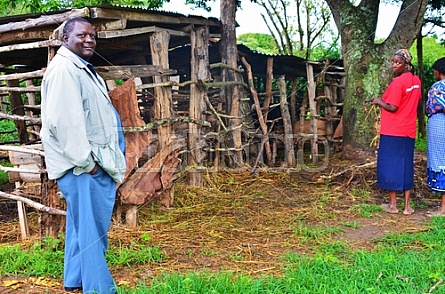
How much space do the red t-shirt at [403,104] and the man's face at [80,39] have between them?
339cm

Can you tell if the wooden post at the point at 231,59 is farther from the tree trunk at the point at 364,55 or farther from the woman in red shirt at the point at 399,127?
the woman in red shirt at the point at 399,127

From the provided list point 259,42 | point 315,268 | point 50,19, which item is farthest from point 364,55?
point 259,42

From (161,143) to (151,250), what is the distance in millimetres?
1662

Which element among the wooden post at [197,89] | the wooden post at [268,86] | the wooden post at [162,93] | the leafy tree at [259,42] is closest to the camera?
the wooden post at [162,93]

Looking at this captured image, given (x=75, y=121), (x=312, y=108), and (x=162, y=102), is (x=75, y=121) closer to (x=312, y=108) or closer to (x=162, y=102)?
(x=162, y=102)

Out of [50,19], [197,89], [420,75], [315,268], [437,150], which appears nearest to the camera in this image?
[315,268]

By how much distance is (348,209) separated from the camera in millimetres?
5348

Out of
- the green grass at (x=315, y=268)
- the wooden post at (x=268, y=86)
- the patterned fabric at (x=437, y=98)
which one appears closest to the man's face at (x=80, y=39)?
the green grass at (x=315, y=268)

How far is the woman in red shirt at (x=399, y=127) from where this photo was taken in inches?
188

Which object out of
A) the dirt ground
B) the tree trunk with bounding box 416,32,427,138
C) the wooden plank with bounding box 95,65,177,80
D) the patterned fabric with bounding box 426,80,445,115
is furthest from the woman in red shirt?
the tree trunk with bounding box 416,32,427,138

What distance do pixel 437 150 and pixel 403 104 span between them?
2.16 ft

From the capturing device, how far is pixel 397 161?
16.4ft

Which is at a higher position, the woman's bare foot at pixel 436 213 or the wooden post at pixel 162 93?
the wooden post at pixel 162 93

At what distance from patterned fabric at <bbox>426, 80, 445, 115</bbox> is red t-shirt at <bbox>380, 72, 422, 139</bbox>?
0.15m
